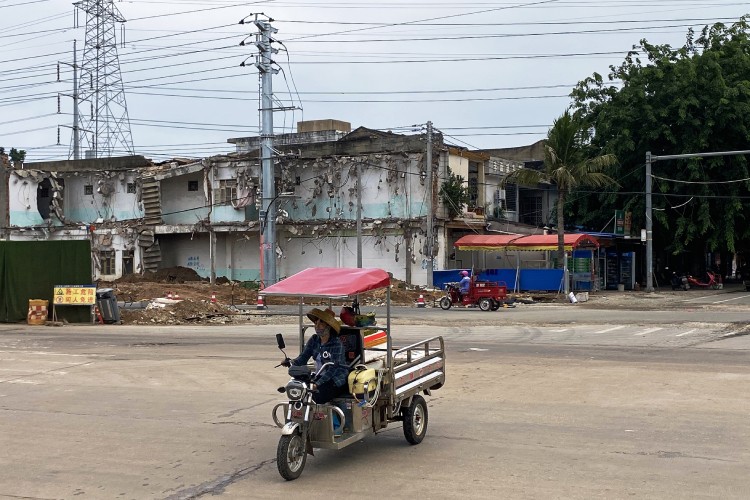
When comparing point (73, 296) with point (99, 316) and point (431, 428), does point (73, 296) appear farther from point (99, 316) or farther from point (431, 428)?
point (431, 428)

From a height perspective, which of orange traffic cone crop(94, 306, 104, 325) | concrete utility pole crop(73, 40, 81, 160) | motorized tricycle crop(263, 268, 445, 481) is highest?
concrete utility pole crop(73, 40, 81, 160)

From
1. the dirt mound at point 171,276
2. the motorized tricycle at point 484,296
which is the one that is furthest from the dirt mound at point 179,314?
the dirt mound at point 171,276

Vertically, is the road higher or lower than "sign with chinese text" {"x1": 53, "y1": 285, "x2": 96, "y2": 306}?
lower

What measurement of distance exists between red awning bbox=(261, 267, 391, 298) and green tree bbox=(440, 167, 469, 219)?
36.8 m

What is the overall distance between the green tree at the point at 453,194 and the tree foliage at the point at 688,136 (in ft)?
31.9

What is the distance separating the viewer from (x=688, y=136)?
4722 centimetres

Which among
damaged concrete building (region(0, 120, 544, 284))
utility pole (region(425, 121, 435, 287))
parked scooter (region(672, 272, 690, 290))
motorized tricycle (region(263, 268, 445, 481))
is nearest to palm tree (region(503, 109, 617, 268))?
utility pole (region(425, 121, 435, 287))

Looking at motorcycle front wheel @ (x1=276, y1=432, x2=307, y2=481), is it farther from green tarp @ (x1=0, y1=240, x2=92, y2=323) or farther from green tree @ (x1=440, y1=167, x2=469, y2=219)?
green tree @ (x1=440, y1=167, x2=469, y2=219)

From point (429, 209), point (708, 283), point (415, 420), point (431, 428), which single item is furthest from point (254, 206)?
point (415, 420)

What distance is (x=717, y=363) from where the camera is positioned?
1617 cm

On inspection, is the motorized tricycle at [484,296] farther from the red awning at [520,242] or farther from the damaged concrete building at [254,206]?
the red awning at [520,242]

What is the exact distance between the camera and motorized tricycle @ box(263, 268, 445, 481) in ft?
26.5

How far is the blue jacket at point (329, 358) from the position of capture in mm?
8406

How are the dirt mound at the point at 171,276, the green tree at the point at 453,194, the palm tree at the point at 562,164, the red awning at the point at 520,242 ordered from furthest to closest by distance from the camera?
the dirt mound at the point at 171,276 < the green tree at the point at 453,194 < the red awning at the point at 520,242 < the palm tree at the point at 562,164
